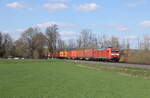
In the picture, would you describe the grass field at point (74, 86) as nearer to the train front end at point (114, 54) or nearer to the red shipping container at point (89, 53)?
the train front end at point (114, 54)

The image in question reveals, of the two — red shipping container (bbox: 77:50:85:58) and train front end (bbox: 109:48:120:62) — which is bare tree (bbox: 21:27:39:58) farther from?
train front end (bbox: 109:48:120:62)

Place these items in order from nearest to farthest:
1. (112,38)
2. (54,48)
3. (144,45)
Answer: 1. (144,45)
2. (112,38)
3. (54,48)

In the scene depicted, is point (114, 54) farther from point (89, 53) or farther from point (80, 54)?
point (80, 54)

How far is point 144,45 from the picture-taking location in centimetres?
8306

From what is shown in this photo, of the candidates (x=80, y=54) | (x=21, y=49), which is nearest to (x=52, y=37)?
(x=21, y=49)

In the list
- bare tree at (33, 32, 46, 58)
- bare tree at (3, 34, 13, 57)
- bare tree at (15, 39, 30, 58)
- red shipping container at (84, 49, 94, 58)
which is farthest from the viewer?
bare tree at (3, 34, 13, 57)

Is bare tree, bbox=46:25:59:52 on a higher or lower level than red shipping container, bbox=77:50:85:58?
higher

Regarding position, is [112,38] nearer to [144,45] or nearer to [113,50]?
[144,45]

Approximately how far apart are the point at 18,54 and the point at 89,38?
41.8 m

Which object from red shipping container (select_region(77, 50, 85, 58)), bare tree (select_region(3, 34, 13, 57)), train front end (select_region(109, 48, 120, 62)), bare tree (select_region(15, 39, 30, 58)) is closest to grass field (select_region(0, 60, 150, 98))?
train front end (select_region(109, 48, 120, 62))

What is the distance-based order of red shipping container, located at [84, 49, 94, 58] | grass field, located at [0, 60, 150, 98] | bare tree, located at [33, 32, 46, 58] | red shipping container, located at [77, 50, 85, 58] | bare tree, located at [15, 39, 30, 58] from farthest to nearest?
bare tree, located at [33, 32, 46, 58] < bare tree, located at [15, 39, 30, 58] < red shipping container, located at [77, 50, 85, 58] < red shipping container, located at [84, 49, 94, 58] < grass field, located at [0, 60, 150, 98]

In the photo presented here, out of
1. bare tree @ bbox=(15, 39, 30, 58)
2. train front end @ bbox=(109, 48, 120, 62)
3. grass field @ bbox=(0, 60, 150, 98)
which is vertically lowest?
grass field @ bbox=(0, 60, 150, 98)

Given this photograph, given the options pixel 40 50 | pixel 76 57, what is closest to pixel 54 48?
pixel 40 50

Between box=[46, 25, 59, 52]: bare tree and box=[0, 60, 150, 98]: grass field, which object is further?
box=[46, 25, 59, 52]: bare tree
